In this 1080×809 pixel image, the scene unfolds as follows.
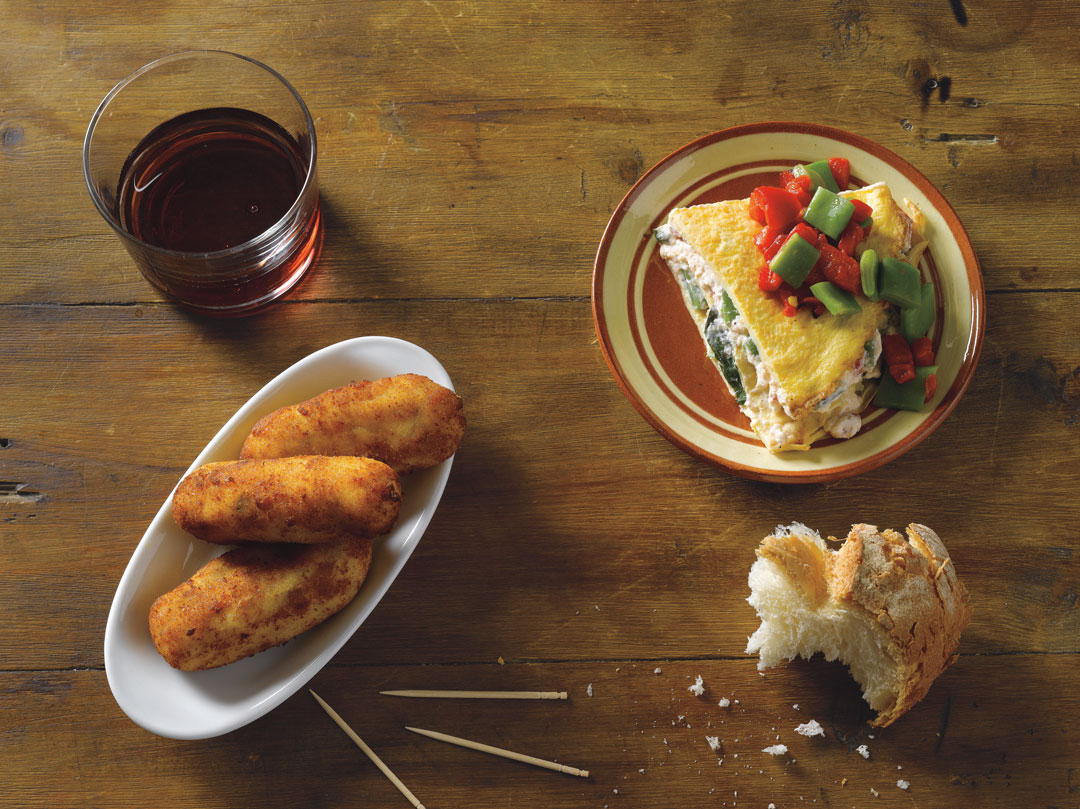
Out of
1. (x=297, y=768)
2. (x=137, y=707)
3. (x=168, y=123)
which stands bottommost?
(x=297, y=768)

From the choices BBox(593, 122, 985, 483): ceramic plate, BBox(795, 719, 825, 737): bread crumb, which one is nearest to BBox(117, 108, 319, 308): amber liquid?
BBox(593, 122, 985, 483): ceramic plate

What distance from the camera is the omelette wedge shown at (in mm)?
2248

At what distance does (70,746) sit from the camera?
236 centimetres

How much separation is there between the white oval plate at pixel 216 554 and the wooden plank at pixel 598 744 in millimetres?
261

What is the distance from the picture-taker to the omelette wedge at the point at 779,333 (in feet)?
7.38

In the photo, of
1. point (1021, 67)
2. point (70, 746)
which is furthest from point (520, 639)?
point (1021, 67)

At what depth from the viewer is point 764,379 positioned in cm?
234

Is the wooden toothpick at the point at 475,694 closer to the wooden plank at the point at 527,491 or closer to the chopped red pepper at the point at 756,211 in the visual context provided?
the wooden plank at the point at 527,491

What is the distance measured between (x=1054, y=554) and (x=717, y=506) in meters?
0.96

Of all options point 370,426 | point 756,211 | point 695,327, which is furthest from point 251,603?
point 756,211

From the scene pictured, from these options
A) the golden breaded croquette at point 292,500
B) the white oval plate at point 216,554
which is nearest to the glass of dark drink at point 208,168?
the white oval plate at point 216,554

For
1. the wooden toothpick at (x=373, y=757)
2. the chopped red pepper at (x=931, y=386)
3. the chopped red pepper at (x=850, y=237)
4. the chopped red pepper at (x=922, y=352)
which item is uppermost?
the chopped red pepper at (x=850, y=237)

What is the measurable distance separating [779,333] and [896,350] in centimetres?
33

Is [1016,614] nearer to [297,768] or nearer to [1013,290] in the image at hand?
[1013,290]
